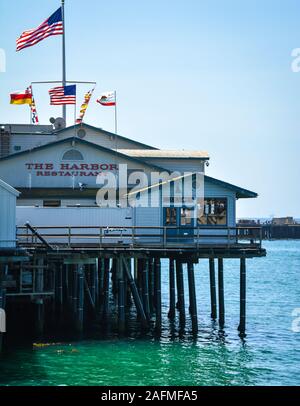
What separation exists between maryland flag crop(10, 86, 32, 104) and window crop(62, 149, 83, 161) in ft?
19.0

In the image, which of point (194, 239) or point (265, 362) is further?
point (194, 239)

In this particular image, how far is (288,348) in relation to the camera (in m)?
37.0

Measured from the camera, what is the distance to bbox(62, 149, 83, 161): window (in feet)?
150

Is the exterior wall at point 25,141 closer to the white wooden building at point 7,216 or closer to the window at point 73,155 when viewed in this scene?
the window at point 73,155

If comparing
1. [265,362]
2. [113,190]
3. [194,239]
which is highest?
[113,190]

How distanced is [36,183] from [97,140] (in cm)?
845

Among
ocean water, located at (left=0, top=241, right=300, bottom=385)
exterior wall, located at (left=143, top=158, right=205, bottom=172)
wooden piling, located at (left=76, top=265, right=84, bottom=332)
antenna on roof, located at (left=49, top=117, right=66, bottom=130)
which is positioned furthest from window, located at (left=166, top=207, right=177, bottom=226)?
antenna on roof, located at (left=49, top=117, right=66, bottom=130)

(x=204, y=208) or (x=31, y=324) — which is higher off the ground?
(x=204, y=208)

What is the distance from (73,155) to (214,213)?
10.0 m

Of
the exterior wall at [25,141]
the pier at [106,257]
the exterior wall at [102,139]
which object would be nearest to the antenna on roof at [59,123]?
the exterior wall at [102,139]

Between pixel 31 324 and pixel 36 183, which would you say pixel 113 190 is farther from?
pixel 31 324

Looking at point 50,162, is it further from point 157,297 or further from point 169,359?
point 169,359

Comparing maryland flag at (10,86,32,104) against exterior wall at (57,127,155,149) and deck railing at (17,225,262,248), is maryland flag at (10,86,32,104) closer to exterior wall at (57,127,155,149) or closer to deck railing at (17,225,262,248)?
exterior wall at (57,127,155,149)
